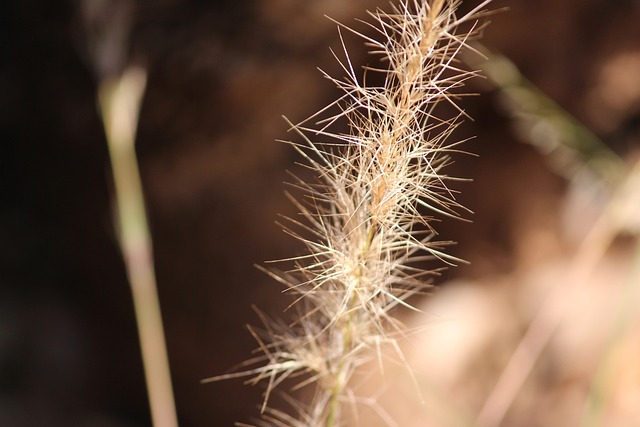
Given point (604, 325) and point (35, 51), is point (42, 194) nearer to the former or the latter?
point (35, 51)

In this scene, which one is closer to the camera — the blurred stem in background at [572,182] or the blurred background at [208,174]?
the blurred stem in background at [572,182]

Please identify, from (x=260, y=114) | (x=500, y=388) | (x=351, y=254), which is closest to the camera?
(x=351, y=254)

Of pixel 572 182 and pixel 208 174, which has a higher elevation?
pixel 572 182

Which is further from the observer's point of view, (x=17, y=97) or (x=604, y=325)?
(x=17, y=97)

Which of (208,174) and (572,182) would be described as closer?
(572,182)

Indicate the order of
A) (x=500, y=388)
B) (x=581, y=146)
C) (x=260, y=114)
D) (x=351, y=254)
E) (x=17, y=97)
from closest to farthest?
(x=351, y=254) → (x=581, y=146) → (x=500, y=388) → (x=260, y=114) → (x=17, y=97)

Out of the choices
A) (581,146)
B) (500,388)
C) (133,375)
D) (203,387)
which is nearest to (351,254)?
(581,146)

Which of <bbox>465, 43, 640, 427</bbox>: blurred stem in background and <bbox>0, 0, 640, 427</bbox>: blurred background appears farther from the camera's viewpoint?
<bbox>0, 0, 640, 427</bbox>: blurred background

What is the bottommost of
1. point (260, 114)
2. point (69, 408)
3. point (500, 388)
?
point (69, 408)
